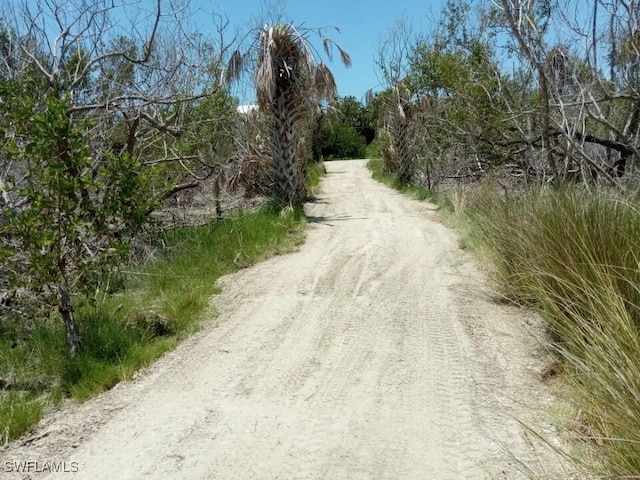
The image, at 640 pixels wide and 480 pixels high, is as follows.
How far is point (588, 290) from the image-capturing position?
3799 millimetres

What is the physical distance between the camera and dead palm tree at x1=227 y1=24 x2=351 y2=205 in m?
10.9

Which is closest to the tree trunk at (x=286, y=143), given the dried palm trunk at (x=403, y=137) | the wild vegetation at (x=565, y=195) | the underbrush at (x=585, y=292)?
the wild vegetation at (x=565, y=195)

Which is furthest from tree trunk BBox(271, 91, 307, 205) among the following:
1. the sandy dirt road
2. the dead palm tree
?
the sandy dirt road

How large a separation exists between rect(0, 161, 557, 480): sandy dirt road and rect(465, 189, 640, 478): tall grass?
33 cm

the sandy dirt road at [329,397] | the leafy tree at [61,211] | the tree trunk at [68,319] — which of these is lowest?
the sandy dirt road at [329,397]

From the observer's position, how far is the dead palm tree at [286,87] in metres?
10.9

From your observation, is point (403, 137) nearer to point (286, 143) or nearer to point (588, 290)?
point (286, 143)

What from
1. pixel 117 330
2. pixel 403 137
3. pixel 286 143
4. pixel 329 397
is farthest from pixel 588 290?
A: pixel 403 137

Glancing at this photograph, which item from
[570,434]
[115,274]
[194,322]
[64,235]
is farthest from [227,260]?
[570,434]

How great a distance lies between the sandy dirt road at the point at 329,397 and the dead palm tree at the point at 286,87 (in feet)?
18.5

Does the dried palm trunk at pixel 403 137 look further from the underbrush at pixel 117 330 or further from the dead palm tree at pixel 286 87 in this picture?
the underbrush at pixel 117 330

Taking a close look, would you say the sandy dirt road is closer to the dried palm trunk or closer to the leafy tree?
the leafy tree

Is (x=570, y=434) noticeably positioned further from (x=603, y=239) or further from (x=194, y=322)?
(x=194, y=322)

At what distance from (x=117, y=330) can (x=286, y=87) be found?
7.45 meters
